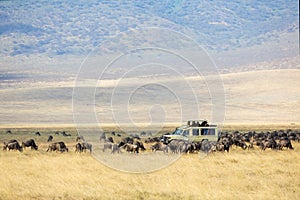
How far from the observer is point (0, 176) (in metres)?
20.0

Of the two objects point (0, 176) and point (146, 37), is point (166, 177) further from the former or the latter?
point (146, 37)

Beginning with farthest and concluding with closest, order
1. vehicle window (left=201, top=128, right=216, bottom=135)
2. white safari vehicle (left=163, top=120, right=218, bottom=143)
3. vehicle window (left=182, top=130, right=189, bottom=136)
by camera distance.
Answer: vehicle window (left=182, top=130, right=189, bottom=136)
vehicle window (left=201, top=128, right=216, bottom=135)
white safari vehicle (left=163, top=120, right=218, bottom=143)

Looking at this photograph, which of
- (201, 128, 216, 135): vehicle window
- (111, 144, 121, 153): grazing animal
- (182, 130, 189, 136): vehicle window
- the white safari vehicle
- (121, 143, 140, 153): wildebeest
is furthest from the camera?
(182, 130, 189, 136): vehicle window

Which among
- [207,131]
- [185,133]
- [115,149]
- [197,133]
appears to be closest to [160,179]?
[115,149]

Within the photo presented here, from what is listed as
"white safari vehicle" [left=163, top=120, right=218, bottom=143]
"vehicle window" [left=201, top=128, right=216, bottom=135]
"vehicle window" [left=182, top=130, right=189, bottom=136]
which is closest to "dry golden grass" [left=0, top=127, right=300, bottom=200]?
"white safari vehicle" [left=163, top=120, right=218, bottom=143]

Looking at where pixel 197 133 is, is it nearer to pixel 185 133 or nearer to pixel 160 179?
pixel 185 133

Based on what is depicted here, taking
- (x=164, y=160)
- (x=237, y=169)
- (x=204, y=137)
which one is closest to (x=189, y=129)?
(x=204, y=137)

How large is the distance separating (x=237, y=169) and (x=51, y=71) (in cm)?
14528

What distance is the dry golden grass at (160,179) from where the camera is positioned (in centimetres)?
1683

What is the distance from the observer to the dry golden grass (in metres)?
16.8

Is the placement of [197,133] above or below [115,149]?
above

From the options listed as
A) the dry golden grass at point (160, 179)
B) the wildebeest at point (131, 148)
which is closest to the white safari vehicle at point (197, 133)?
the wildebeest at point (131, 148)

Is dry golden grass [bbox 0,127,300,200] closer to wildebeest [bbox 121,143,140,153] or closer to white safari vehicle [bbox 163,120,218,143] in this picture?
white safari vehicle [bbox 163,120,218,143]

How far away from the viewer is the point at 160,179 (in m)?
19.7
